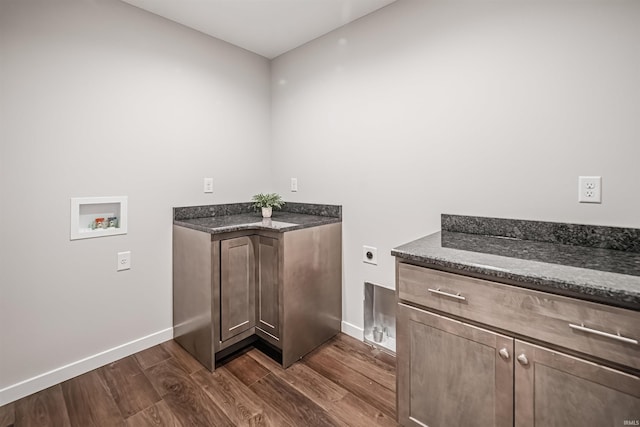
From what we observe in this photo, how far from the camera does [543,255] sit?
120cm

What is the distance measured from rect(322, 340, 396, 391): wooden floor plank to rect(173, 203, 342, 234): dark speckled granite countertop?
34.9 inches

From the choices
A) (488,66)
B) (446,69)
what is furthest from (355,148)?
(488,66)

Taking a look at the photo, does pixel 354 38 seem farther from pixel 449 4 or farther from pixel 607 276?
pixel 607 276

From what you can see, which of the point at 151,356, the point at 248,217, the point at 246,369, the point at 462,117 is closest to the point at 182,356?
the point at 151,356

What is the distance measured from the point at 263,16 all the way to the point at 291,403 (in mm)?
2444

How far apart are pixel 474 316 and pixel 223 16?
93.0 inches

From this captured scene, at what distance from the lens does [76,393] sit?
1.64 m

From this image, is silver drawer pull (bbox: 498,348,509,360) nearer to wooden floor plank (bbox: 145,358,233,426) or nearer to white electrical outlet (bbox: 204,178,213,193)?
wooden floor plank (bbox: 145,358,233,426)

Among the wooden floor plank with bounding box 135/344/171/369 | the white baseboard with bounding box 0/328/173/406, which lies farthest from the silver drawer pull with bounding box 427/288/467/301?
the white baseboard with bounding box 0/328/173/406

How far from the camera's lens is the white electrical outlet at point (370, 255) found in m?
2.12

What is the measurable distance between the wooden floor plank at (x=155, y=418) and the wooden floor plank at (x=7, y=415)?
564mm

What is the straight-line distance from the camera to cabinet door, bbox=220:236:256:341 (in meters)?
1.87

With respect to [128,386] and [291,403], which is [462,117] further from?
[128,386]

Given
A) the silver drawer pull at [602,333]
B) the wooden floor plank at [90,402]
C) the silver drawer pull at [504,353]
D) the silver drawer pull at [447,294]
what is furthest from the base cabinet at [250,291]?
the silver drawer pull at [602,333]
